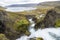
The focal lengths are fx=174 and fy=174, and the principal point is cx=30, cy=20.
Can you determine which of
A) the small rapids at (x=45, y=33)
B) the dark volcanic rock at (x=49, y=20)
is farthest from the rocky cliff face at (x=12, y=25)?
the dark volcanic rock at (x=49, y=20)

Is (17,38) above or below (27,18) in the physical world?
below

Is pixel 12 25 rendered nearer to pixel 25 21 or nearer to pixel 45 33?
pixel 25 21

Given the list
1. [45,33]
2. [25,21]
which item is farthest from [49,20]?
[25,21]

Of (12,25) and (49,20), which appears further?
(49,20)

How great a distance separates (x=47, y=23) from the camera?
382 centimetres

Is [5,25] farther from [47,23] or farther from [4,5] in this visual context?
[47,23]

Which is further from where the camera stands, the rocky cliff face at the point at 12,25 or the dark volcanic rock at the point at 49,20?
the dark volcanic rock at the point at 49,20

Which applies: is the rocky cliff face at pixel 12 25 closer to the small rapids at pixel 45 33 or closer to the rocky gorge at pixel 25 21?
the rocky gorge at pixel 25 21

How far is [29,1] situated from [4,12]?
70cm

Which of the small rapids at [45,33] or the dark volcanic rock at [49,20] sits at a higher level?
the dark volcanic rock at [49,20]

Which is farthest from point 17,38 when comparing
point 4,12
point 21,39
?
point 4,12

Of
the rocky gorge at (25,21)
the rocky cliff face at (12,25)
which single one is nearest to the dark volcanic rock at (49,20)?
the rocky gorge at (25,21)

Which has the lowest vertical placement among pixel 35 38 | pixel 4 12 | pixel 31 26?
pixel 35 38

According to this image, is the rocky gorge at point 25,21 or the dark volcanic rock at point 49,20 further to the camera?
the dark volcanic rock at point 49,20
